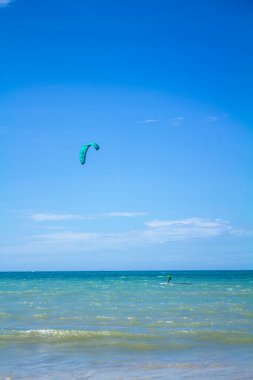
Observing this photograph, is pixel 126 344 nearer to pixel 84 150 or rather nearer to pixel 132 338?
pixel 132 338

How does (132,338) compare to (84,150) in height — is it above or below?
below

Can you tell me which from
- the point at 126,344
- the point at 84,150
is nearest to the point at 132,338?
the point at 126,344

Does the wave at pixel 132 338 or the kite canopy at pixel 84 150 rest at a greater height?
the kite canopy at pixel 84 150

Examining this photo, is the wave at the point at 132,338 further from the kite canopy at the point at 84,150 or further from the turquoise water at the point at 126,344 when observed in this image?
the kite canopy at the point at 84,150

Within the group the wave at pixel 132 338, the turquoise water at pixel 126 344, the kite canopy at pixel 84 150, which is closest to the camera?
the turquoise water at pixel 126 344

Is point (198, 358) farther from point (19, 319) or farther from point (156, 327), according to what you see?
point (19, 319)

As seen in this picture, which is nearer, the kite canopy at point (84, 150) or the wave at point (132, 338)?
the wave at point (132, 338)

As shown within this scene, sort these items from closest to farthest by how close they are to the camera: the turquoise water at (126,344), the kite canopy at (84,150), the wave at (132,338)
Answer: the turquoise water at (126,344), the wave at (132,338), the kite canopy at (84,150)

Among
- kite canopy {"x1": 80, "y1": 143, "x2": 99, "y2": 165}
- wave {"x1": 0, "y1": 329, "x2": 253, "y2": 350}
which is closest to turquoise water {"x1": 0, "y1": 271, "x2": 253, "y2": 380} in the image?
wave {"x1": 0, "y1": 329, "x2": 253, "y2": 350}

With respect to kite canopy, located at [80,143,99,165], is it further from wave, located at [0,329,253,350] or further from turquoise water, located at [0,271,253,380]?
wave, located at [0,329,253,350]

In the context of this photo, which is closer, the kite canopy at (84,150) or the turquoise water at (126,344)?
the turquoise water at (126,344)

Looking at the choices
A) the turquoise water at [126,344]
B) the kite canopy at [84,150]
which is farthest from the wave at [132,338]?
the kite canopy at [84,150]

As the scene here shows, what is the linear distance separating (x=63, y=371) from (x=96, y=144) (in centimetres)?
A: 1511

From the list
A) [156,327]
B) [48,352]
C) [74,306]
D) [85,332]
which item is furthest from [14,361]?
[74,306]
